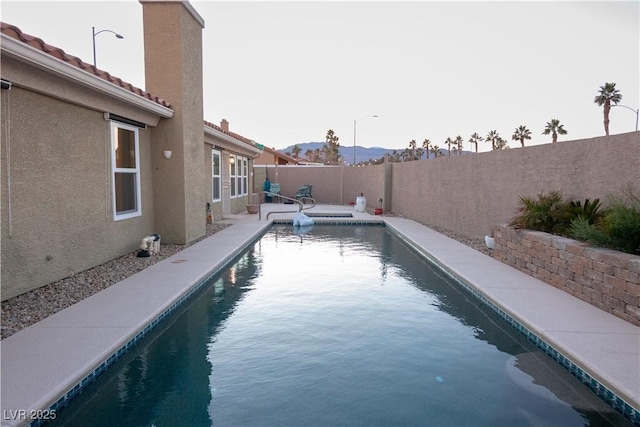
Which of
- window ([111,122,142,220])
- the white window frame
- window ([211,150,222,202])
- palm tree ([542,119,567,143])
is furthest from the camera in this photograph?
palm tree ([542,119,567,143])

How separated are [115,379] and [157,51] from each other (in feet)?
25.6

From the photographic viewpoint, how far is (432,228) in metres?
13.7

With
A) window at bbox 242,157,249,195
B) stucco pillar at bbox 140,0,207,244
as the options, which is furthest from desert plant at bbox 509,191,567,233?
window at bbox 242,157,249,195

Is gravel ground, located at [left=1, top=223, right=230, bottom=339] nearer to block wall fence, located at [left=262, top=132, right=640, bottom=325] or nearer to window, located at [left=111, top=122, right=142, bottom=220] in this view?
window, located at [left=111, top=122, right=142, bottom=220]

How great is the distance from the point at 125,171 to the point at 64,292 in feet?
10.6

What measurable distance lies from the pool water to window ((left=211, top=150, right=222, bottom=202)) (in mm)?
7894

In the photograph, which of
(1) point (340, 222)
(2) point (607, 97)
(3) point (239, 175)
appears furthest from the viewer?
(2) point (607, 97)

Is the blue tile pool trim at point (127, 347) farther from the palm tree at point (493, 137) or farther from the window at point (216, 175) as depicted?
the palm tree at point (493, 137)

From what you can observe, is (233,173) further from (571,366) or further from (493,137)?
(493,137)

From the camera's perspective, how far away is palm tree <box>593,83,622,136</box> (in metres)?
37.9

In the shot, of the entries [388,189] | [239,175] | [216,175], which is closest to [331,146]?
[388,189]

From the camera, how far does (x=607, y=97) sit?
38250 millimetres

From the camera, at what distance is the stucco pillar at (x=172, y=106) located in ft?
30.9

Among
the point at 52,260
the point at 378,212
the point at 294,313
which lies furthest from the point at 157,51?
the point at 378,212
